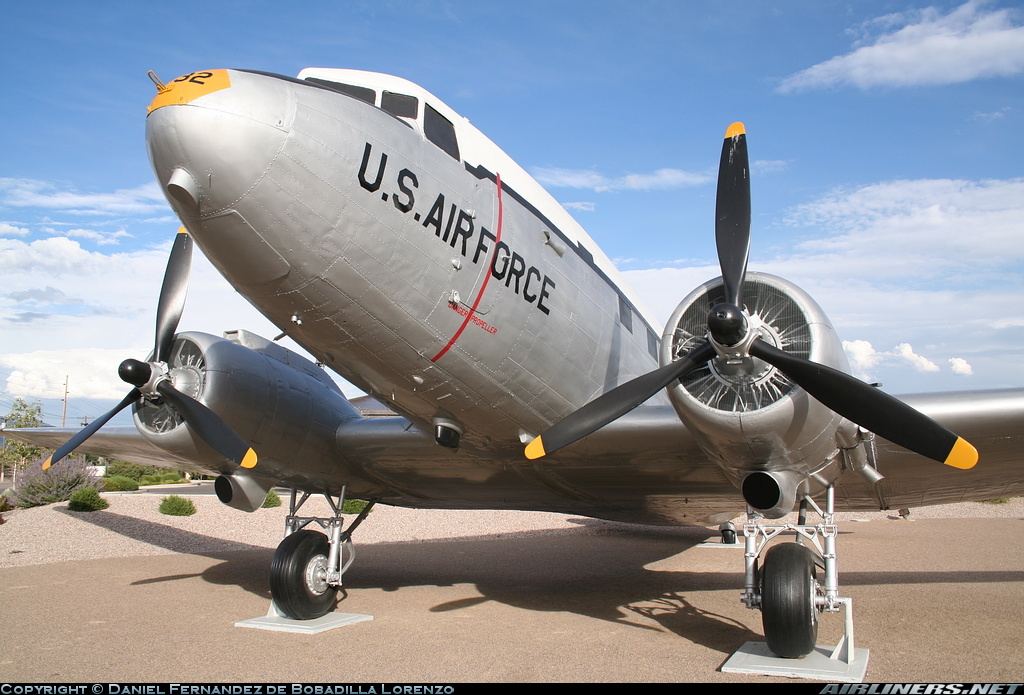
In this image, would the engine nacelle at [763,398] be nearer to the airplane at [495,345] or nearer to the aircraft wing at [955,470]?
the airplane at [495,345]

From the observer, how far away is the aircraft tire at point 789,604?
6109mm

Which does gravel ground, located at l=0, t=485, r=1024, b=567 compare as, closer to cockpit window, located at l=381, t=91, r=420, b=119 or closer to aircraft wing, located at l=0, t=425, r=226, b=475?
aircraft wing, located at l=0, t=425, r=226, b=475

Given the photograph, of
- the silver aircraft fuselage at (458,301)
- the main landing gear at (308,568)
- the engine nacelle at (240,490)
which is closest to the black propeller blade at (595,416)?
the silver aircraft fuselage at (458,301)

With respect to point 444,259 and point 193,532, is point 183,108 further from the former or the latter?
point 193,532

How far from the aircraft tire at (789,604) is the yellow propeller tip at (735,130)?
3.88 m

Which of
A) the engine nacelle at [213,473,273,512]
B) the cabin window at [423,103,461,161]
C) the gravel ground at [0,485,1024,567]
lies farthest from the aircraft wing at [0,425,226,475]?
the cabin window at [423,103,461,161]

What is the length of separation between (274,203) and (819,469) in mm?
5013

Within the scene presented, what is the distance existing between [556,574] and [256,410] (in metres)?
6.65

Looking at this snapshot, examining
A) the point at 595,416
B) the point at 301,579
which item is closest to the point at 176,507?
the point at 301,579

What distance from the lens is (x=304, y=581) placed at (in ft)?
27.8

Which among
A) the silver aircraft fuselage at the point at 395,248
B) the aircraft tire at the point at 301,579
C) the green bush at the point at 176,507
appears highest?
the silver aircraft fuselage at the point at 395,248

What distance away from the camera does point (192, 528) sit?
781 inches

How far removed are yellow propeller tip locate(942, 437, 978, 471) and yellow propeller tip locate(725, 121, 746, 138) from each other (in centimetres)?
322

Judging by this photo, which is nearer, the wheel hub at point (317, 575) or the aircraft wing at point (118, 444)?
the wheel hub at point (317, 575)
